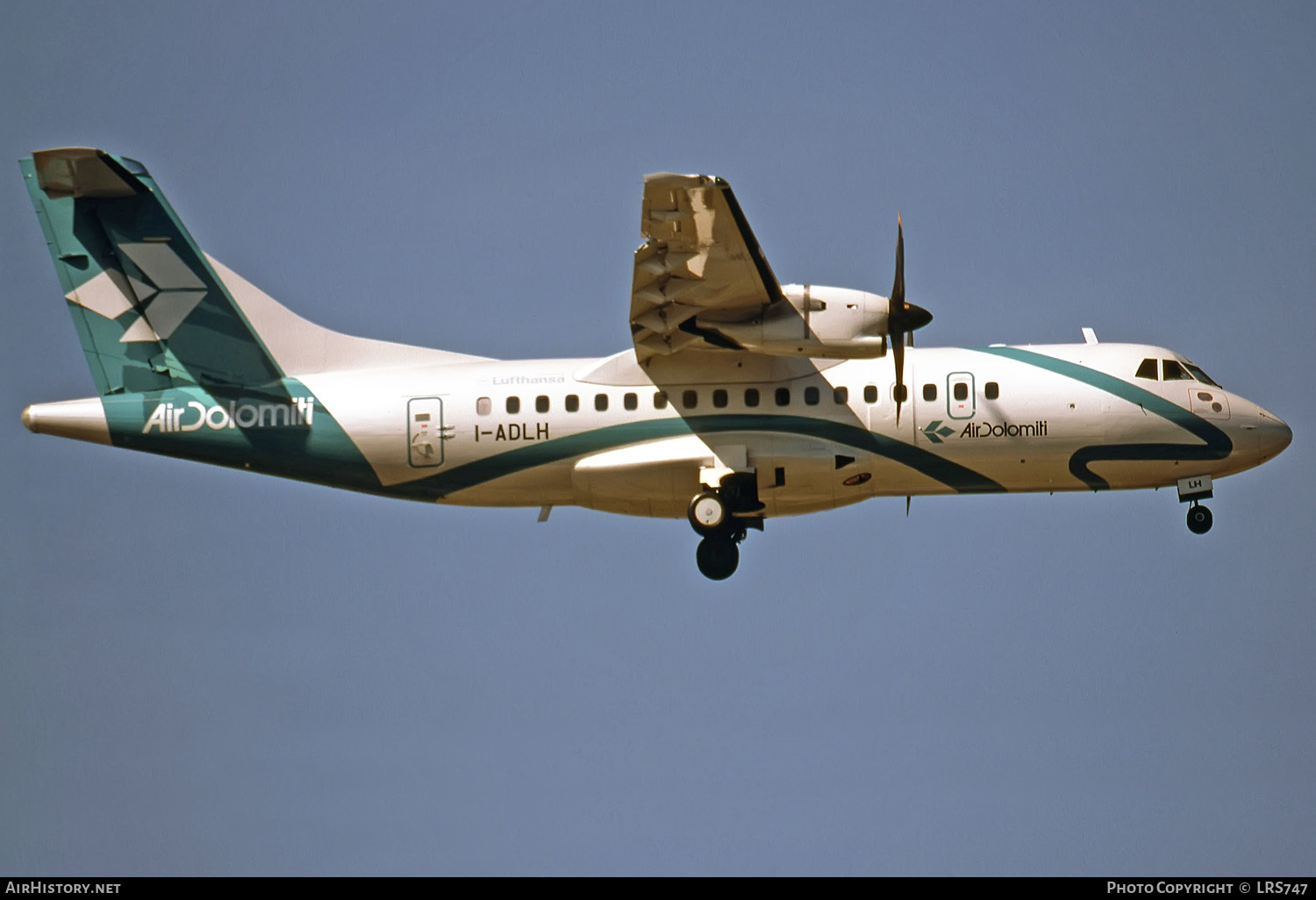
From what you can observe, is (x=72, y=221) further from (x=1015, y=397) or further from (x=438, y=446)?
(x=1015, y=397)

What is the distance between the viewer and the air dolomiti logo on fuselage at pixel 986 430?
22391 mm

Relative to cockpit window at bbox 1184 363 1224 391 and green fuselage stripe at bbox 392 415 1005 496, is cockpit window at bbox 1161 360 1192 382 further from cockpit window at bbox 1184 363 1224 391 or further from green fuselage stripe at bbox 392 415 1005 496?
green fuselage stripe at bbox 392 415 1005 496

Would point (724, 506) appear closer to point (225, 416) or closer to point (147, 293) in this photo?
point (225, 416)

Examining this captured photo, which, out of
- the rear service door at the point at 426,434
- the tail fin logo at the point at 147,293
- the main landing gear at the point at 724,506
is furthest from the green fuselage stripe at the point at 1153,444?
the tail fin logo at the point at 147,293


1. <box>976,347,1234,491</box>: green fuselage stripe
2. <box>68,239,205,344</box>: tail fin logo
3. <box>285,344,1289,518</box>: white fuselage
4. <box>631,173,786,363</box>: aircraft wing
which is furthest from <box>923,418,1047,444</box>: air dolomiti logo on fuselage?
<box>68,239,205,344</box>: tail fin logo

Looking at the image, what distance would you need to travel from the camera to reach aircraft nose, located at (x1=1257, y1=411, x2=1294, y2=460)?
74.5ft

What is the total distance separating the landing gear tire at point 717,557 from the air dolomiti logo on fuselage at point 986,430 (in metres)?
2.96

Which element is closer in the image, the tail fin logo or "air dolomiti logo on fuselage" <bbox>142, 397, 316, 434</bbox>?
"air dolomiti logo on fuselage" <bbox>142, 397, 316, 434</bbox>

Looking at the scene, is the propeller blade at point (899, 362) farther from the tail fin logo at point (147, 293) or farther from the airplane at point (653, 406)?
the tail fin logo at point (147, 293)

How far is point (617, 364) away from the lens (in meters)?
22.9

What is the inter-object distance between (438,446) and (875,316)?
604 centimetres

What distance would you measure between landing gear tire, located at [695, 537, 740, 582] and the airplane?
0.03m

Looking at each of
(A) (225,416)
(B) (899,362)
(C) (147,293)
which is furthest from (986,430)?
(C) (147,293)

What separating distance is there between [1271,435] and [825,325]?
6.22 metres
